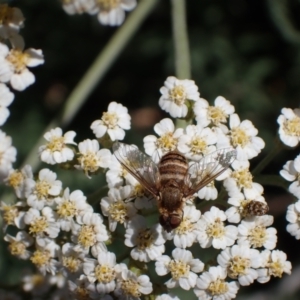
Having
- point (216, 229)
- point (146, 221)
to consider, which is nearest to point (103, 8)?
point (146, 221)

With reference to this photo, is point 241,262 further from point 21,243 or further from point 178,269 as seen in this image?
point 21,243

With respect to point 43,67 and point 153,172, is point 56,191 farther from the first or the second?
point 43,67

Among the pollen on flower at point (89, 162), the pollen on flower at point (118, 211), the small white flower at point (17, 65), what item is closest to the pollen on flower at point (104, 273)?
the pollen on flower at point (118, 211)

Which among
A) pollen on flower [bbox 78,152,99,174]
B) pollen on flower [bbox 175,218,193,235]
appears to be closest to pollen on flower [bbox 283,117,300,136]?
pollen on flower [bbox 175,218,193,235]

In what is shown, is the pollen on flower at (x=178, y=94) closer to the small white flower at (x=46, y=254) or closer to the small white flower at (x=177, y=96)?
the small white flower at (x=177, y=96)

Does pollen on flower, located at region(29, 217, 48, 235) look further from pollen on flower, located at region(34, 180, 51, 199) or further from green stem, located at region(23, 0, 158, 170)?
green stem, located at region(23, 0, 158, 170)

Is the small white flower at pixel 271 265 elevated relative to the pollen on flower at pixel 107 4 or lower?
lower

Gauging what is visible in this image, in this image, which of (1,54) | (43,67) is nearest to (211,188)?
(1,54)
